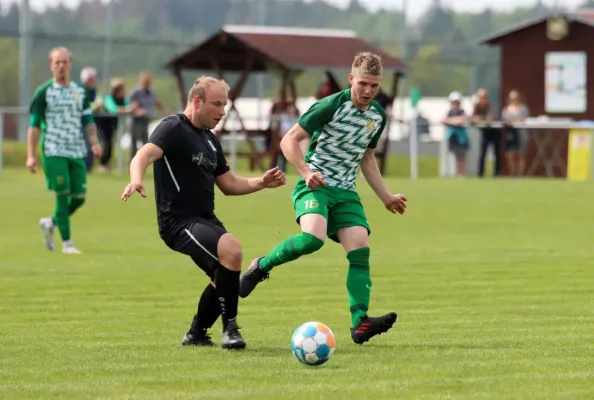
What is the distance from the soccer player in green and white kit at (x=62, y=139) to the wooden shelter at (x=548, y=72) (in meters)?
18.8

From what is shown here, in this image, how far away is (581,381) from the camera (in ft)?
23.6

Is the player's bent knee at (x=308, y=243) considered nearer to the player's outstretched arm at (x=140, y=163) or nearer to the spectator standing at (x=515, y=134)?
the player's outstretched arm at (x=140, y=163)

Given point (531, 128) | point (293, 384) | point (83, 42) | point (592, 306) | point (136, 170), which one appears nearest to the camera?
point (293, 384)

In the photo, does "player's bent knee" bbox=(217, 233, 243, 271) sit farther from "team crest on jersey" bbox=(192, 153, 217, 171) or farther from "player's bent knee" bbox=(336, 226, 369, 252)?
"player's bent knee" bbox=(336, 226, 369, 252)

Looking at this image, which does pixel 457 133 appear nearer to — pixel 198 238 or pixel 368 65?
pixel 368 65

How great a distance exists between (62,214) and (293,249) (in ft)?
21.2

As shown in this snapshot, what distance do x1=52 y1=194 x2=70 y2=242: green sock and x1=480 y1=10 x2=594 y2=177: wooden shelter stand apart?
62.0 ft

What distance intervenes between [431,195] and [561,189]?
9.71 feet

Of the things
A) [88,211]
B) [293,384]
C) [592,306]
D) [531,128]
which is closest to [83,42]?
[531,128]

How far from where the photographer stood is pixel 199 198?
28.1 ft

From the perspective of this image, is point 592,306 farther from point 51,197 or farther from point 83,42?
point 83,42

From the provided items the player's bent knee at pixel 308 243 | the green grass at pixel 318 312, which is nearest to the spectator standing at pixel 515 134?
the green grass at pixel 318 312

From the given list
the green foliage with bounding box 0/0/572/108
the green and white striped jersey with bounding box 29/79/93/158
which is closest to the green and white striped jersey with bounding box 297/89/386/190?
the green and white striped jersey with bounding box 29/79/93/158

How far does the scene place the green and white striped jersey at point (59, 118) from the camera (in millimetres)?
15016
